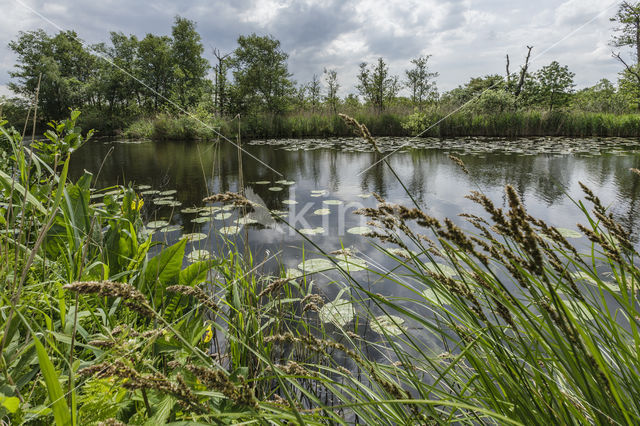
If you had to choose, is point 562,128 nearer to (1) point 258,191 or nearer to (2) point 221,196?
(1) point 258,191

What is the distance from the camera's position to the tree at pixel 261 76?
24578 millimetres

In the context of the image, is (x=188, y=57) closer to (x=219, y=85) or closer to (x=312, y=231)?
(x=219, y=85)

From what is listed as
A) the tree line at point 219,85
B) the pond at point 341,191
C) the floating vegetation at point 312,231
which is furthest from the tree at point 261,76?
the floating vegetation at point 312,231

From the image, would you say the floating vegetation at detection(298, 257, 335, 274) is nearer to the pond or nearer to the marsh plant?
the pond

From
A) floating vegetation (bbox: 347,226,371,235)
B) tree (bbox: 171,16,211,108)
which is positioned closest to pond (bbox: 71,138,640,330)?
floating vegetation (bbox: 347,226,371,235)

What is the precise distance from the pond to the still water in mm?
18

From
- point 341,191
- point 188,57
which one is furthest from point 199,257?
point 188,57

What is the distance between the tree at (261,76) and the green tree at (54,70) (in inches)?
687

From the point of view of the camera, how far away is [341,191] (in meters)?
5.63

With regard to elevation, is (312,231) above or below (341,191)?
below

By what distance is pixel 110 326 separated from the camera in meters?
1.09

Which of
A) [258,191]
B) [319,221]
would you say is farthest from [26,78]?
[319,221]

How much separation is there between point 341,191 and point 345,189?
0.18 metres

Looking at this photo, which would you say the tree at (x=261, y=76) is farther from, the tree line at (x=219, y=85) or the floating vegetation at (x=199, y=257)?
the floating vegetation at (x=199, y=257)
